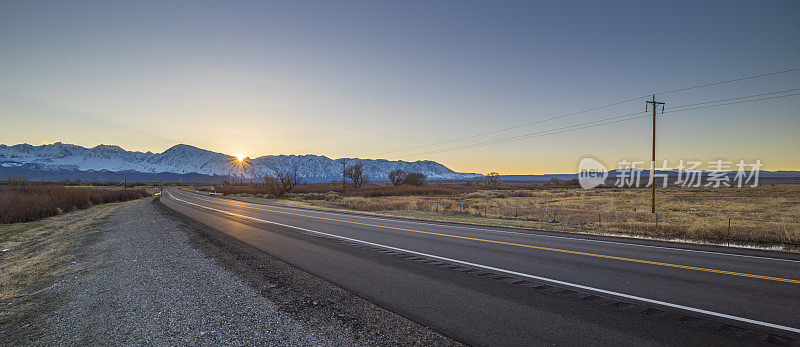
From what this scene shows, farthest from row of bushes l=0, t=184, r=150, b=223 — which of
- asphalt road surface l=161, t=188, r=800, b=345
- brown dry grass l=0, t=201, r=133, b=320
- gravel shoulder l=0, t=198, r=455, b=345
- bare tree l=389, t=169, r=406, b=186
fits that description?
bare tree l=389, t=169, r=406, b=186

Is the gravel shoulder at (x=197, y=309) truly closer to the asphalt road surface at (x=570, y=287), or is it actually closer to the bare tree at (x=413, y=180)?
the asphalt road surface at (x=570, y=287)

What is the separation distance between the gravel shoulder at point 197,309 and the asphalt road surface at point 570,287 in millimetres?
567

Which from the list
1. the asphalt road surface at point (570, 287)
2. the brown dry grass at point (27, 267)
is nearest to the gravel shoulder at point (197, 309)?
the brown dry grass at point (27, 267)

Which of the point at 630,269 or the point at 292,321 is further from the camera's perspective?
the point at 630,269

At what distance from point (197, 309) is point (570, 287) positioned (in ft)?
21.2

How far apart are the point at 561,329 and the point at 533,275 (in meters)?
2.78

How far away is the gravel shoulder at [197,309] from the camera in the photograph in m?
4.70

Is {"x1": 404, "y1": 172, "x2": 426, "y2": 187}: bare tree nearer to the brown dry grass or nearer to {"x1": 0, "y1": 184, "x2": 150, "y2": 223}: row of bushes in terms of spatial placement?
{"x1": 0, "y1": 184, "x2": 150, "y2": 223}: row of bushes

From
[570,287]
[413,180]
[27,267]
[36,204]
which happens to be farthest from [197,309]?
[413,180]

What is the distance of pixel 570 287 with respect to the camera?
6.47 meters

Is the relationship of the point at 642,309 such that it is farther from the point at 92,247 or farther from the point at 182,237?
the point at 92,247

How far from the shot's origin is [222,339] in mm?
4645

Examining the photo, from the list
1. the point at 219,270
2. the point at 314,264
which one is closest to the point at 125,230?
the point at 219,270

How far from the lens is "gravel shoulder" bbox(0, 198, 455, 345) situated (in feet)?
15.4
